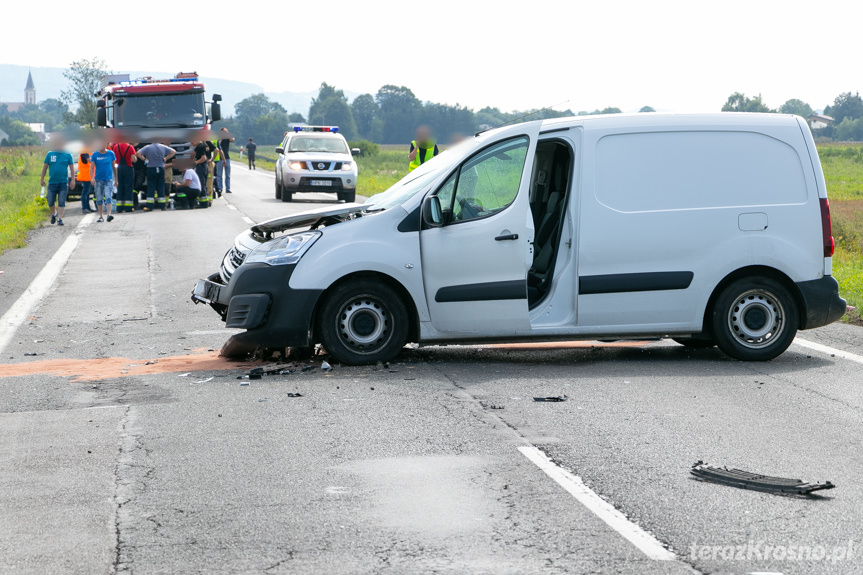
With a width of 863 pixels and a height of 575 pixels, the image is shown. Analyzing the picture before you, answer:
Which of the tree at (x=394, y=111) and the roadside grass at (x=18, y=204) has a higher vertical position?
the tree at (x=394, y=111)

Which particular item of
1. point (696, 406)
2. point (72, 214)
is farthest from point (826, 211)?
point (72, 214)

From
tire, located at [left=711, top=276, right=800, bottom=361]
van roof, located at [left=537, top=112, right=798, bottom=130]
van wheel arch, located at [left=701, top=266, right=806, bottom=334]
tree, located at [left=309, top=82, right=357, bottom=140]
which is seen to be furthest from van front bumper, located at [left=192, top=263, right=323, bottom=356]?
tree, located at [left=309, top=82, right=357, bottom=140]

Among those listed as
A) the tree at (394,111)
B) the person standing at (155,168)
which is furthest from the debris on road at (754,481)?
the tree at (394,111)

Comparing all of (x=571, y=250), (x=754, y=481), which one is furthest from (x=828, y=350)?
(x=754, y=481)

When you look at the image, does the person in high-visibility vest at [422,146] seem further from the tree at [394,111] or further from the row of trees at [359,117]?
the tree at [394,111]

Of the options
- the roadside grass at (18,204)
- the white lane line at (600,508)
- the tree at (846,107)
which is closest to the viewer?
the white lane line at (600,508)

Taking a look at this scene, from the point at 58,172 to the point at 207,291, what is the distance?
15.6 meters

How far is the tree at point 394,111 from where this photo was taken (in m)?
106

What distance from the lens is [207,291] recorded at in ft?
29.7

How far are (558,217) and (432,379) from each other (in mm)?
1735

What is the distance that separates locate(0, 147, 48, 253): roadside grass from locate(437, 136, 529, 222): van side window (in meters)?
12.4

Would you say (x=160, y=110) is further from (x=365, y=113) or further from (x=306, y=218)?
(x=365, y=113)

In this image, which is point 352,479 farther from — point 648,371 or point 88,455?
point 648,371

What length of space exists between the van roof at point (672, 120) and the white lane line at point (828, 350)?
206cm
